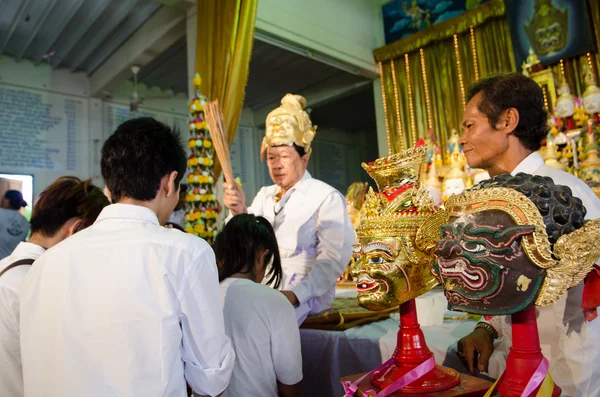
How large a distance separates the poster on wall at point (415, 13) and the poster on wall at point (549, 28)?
85 cm

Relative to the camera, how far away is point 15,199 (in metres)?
3.61

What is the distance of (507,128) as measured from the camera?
125 cm

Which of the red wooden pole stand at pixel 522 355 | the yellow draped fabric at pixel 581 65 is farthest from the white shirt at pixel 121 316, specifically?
the yellow draped fabric at pixel 581 65

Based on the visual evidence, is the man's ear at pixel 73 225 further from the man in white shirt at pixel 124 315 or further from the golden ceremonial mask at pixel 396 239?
the golden ceremonial mask at pixel 396 239

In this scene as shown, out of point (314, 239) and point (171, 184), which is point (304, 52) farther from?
point (171, 184)

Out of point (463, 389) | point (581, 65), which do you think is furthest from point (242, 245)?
point (581, 65)

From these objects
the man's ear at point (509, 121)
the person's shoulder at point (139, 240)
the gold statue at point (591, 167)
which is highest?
the gold statue at point (591, 167)

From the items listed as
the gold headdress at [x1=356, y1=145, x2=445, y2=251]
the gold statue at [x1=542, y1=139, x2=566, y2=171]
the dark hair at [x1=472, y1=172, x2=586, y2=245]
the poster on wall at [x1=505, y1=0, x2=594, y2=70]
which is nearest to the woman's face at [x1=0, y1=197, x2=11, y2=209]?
the gold headdress at [x1=356, y1=145, x2=445, y2=251]

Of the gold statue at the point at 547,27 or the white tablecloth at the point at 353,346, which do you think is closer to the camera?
the white tablecloth at the point at 353,346

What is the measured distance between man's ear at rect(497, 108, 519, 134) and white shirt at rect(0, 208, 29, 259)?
3.41 metres

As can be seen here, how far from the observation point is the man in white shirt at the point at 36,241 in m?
1.40

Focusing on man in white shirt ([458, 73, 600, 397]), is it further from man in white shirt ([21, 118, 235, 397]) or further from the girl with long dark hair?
man in white shirt ([21, 118, 235, 397])

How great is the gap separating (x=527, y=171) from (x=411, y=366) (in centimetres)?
63

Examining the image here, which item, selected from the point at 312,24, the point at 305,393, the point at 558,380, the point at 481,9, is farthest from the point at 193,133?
the point at 481,9
